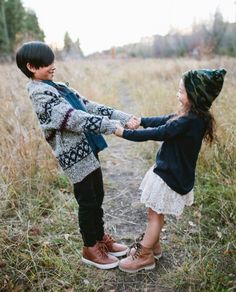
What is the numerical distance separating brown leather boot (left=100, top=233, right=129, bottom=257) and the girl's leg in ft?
0.96

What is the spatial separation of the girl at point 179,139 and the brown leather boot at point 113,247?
34 centimetres

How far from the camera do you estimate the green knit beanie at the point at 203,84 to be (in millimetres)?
1965

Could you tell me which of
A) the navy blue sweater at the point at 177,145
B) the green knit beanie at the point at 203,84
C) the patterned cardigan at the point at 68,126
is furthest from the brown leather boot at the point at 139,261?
the green knit beanie at the point at 203,84

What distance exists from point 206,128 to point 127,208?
143 cm

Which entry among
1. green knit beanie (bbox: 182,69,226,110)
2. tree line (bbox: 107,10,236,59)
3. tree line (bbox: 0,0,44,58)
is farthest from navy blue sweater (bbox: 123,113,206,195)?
tree line (bbox: 0,0,44,58)

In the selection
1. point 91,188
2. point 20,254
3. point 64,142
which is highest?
point 64,142

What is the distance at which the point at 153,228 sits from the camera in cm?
229

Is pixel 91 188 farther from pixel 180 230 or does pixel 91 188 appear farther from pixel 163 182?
pixel 180 230

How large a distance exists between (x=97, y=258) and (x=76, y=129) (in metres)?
0.98

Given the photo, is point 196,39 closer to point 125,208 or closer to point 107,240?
point 125,208

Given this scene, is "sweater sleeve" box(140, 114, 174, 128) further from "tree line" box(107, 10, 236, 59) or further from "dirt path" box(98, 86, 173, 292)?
"tree line" box(107, 10, 236, 59)

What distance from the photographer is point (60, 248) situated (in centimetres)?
253

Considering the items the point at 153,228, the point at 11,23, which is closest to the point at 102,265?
the point at 153,228

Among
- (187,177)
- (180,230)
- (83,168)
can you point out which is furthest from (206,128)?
(180,230)
